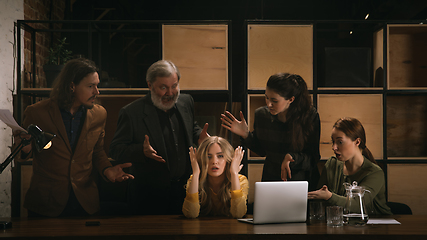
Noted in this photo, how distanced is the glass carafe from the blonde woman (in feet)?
2.21

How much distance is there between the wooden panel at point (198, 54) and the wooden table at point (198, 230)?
4.38 ft

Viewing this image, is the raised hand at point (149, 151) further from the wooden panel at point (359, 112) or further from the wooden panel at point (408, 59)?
the wooden panel at point (408, 59)

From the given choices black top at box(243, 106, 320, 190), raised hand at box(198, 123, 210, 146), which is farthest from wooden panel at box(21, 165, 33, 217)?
black top at box(243, 106, 320, 190)

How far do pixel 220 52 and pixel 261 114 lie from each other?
68 cm

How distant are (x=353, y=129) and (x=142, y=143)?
6.16 ft

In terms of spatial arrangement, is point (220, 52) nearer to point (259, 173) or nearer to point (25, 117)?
point (259, 173)

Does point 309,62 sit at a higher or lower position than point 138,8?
lower

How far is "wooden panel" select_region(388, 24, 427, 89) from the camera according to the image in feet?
11.1

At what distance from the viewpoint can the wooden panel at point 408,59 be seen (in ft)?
11.1

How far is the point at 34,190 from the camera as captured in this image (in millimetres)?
2986

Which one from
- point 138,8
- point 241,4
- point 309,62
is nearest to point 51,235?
point 309,62

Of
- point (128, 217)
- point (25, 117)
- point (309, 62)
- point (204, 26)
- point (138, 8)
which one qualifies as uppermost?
point (138, 8)

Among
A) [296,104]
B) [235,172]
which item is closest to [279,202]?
[235,172]

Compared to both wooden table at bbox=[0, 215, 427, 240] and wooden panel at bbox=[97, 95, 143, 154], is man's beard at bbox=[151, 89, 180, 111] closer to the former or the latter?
wooden panel at bbox=[97, 95, 143, 154]
